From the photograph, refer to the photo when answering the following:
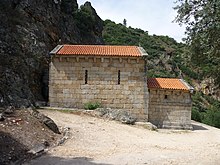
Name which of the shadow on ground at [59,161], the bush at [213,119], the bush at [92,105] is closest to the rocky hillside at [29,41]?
the bush at [92,105]

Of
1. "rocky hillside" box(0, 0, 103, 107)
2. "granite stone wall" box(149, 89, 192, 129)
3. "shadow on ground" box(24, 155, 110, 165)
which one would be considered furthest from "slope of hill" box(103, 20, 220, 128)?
"shadow on ground" box(24, 155, 110, 165)

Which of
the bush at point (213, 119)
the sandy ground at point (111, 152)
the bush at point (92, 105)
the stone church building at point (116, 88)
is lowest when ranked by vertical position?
the bush at point (213, 119)

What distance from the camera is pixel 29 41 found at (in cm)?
2748

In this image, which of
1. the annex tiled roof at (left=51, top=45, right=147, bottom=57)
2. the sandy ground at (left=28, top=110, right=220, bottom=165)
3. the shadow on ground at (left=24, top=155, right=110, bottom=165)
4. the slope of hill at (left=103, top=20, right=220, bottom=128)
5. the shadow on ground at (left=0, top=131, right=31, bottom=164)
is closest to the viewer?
the shadow on ground at (left=0, top=131, right=31, bottom=164)

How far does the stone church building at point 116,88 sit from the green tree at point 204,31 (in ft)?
36.9

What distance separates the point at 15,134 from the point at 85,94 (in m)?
12.8

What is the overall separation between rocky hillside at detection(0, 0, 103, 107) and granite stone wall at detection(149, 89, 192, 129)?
9.19 m

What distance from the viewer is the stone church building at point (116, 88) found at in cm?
2442

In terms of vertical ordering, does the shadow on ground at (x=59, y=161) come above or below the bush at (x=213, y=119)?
above

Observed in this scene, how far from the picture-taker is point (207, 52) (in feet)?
36.7

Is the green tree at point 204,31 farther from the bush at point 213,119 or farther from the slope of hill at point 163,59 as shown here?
the slope of hill at point 163,59

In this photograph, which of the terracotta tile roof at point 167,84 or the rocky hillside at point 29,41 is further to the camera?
the terracotta tile roof at point 167,84

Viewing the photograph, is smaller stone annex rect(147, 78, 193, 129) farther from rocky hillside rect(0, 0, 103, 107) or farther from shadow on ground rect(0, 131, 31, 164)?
shadow on ground rect(0, 131, 31, 164)

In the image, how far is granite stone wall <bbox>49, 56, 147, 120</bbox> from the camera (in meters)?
24.4
